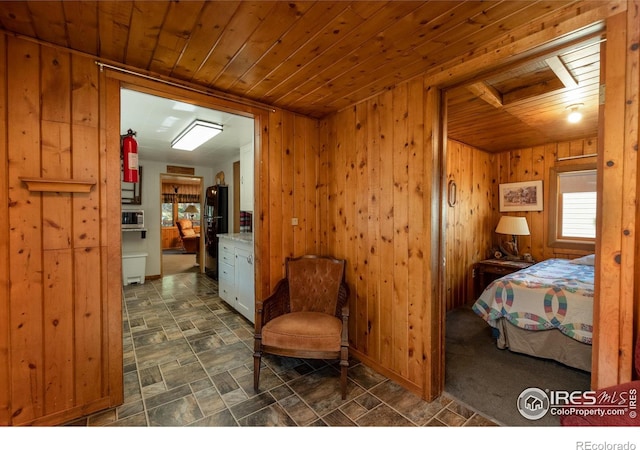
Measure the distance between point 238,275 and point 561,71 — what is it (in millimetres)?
3773

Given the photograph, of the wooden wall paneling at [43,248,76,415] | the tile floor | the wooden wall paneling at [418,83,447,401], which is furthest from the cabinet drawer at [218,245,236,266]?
the wooden wall paneling at [418,83,447,401]

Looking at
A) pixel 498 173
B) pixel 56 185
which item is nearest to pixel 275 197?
pixel 56 185

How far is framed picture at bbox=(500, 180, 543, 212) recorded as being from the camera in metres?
4.13

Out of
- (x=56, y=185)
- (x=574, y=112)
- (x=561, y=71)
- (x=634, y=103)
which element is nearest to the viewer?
(x=634, y=103)

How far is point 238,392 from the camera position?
2062 millimetres

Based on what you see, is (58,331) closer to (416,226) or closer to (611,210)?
(416,226)

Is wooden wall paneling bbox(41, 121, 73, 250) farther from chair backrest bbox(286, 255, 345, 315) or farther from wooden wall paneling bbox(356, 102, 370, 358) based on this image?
wooden wall paneling bbox(356, 102, 370, 358)

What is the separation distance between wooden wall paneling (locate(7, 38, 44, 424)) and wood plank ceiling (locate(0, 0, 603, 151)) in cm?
26

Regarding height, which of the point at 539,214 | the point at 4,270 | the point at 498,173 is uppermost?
the point at 498,173

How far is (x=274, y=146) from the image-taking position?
8.76 ft

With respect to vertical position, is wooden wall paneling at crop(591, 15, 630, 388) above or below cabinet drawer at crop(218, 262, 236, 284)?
above

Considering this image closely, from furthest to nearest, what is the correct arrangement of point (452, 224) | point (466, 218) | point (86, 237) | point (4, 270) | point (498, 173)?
point (498, 173) → point (466, 218) → point (452, 224) → point (86, 237) → point (4, 270)
